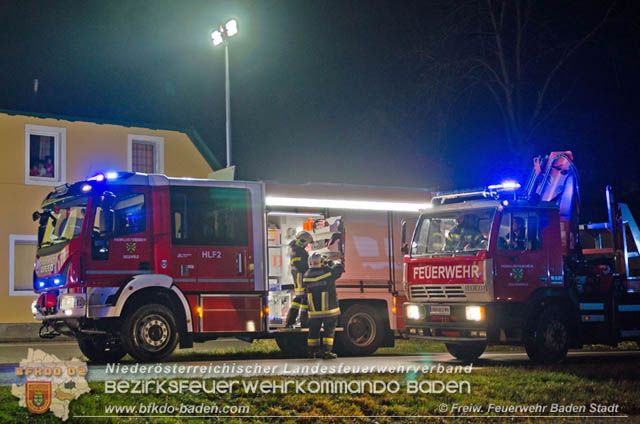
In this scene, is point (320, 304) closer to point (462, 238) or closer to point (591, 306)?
point (462, 238)

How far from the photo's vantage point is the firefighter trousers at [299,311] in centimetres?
1336

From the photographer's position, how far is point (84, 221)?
11.8 meters

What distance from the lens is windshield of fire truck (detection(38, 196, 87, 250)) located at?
39.2 feet

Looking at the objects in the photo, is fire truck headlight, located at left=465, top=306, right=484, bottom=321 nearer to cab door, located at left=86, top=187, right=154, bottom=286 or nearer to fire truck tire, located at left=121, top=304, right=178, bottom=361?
fire truck tire, located at left=121, top=304, right=178, bottom=361

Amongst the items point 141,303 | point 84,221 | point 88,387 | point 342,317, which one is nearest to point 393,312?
point 342,317

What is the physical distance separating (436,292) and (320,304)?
1.92m

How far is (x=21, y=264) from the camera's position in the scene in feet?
73.7

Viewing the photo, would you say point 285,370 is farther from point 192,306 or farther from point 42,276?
point 42,276

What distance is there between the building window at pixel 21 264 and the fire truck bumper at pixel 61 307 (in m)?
10.6

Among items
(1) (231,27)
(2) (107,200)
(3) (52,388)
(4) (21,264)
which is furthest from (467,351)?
(4) (21,264)

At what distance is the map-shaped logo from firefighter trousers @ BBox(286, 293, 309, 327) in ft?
13.7

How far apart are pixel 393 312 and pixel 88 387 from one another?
6.67m

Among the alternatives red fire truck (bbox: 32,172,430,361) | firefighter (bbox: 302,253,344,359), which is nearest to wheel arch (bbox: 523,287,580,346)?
red fire truck (bbox: 32,172,430,361)

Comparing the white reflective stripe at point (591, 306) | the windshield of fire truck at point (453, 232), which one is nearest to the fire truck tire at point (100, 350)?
the windshield of fire truck at point (453, 232)
